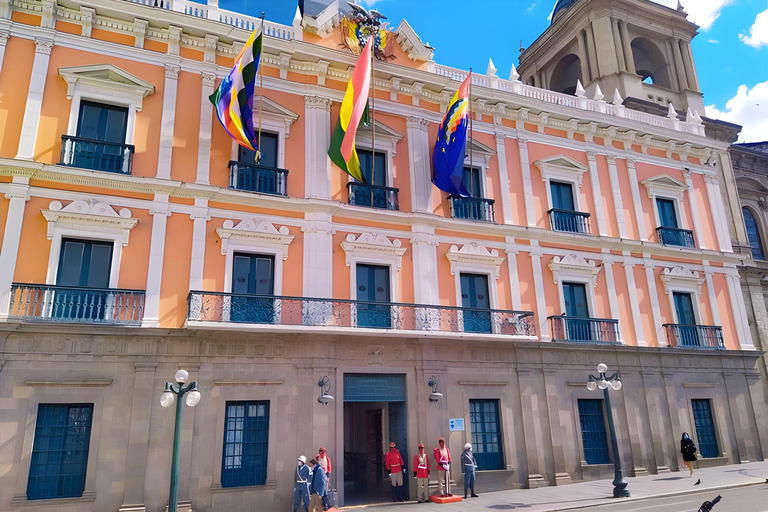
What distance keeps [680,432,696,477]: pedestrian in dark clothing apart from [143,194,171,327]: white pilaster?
16.9 meters

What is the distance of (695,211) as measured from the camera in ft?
78.9

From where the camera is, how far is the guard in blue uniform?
45.9ft

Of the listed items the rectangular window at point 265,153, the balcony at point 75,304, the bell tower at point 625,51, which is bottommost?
the balcony at point 75,304

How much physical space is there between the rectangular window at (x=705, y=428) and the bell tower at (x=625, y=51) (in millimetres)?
14058

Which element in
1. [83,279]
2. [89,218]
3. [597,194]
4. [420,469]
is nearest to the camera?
[83,279]

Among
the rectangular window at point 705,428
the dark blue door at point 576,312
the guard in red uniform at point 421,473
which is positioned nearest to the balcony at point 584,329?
the dark blue door at point 576,312

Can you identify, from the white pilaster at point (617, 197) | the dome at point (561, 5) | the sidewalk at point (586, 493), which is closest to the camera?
the sidewalk at point (586, 493)

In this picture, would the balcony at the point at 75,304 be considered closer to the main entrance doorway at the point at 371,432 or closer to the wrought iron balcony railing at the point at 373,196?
the main entrance doorway at the point at 371,432

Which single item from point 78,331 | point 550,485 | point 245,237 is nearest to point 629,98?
point 550,485

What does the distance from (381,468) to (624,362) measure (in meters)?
9.30

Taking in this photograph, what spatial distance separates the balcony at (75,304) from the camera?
13.8 metres

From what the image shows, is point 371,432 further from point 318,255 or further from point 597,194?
point 597,194

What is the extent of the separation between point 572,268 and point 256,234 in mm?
11241

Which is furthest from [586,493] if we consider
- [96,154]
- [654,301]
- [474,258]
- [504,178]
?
[96,154]
